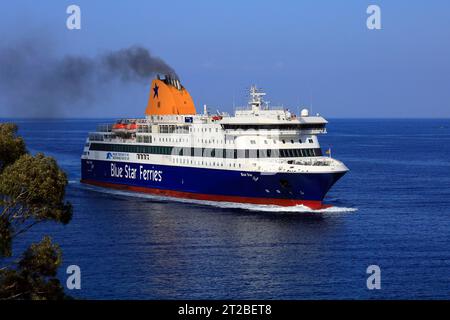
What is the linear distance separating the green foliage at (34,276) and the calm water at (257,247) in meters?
11.3

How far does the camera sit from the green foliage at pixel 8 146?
85.5 feet

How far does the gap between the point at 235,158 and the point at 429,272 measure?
2584 cm

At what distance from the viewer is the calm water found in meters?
37.8

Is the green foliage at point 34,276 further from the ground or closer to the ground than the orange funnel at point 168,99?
closer to the ground

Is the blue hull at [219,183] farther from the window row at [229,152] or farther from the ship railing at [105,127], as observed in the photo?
the ship railing at [105,127]

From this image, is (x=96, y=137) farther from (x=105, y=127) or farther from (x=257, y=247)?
(x=257, y=247)

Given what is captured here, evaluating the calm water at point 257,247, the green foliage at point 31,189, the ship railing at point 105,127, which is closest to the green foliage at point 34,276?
the green foliage at point 31,189

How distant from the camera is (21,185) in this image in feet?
78.8

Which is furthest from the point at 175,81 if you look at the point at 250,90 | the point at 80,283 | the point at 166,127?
the point at 80,283

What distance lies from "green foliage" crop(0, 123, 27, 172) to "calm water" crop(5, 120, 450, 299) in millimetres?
12006

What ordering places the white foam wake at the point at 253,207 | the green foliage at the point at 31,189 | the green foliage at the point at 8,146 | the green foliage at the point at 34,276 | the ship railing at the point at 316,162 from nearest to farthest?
the green foliage at the point at 31,189 → the green foliage at the point at 34,276 → the green foliage at the point at 8,146 → the white foam wake at the point at 253,207 → the ship railing at the point at 316,162
